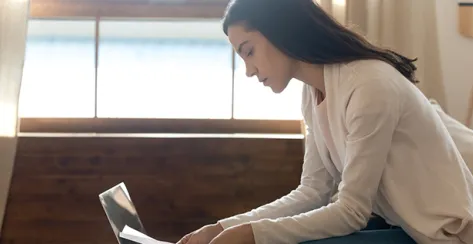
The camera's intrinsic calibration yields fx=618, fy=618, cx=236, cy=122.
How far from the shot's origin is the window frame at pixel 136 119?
213 centimetres

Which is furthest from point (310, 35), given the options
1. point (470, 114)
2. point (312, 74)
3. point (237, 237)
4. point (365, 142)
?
point (470, 114)

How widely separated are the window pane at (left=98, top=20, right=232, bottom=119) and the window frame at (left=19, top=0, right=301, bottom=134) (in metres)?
0.04

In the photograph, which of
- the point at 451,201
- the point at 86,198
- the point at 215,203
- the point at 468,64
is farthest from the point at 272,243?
the point at 468,64

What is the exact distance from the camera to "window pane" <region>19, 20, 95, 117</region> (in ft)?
7.11

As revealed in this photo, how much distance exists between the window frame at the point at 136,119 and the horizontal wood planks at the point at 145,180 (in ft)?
0.41

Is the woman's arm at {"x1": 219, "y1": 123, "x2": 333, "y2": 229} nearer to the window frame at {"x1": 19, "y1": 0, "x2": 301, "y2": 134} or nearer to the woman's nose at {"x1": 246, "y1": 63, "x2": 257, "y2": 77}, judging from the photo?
the woman's nose at {"x1": 246, "y1": 63, "x2": 257, "y2": 77}

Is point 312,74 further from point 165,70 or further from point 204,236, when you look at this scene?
point 165,70

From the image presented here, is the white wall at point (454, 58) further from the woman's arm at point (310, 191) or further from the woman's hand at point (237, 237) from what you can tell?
the woman's hand at point (237, 237)

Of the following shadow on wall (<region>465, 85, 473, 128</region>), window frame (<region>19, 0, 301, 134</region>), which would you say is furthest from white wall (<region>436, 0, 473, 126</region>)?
window frame (<region>19, 0, 301, 134</region>)

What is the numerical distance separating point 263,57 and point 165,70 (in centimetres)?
106

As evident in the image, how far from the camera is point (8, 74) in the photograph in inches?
72.6

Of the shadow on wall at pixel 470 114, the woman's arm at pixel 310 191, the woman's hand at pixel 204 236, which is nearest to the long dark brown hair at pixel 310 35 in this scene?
the woman's arm at pixel 310 191

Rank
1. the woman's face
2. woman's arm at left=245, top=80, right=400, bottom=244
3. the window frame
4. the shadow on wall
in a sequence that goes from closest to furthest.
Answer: woman's arm at left=245, top=80, right=400, bottom=244 → the woman's face → the shadow on wall → the window frame

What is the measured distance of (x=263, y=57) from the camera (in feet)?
3.99
